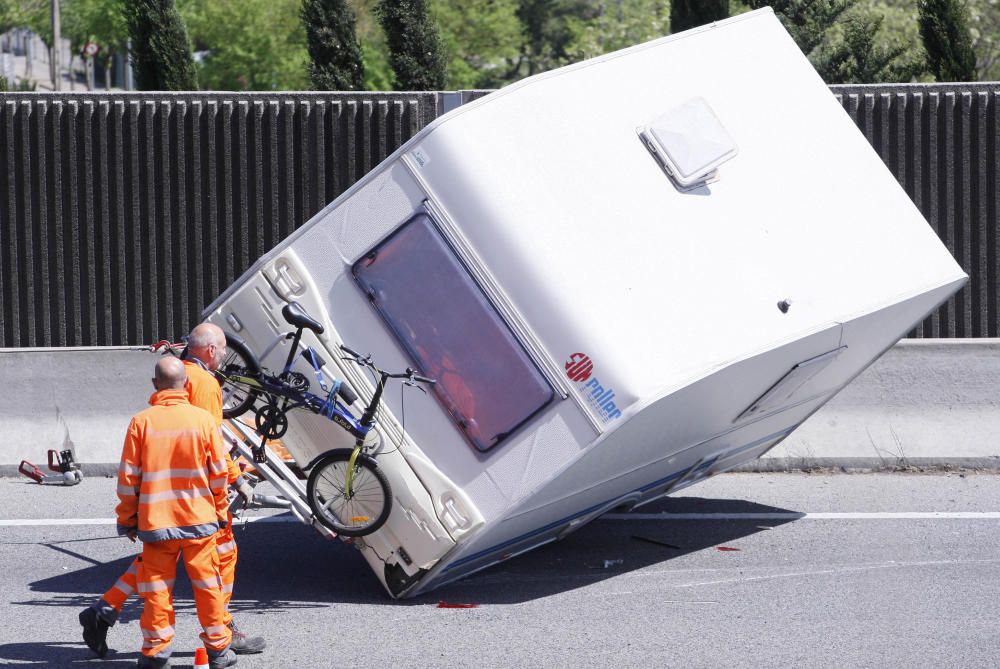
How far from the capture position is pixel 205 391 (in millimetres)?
7367

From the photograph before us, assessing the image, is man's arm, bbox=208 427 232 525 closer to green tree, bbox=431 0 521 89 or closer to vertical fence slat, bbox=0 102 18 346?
vertical fence slat, bbox=0 102 18 346

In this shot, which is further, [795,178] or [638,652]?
[795,178]

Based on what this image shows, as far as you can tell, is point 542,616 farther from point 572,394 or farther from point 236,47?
point 236,47

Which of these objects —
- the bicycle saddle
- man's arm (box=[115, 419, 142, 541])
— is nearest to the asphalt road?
man's arm (box=[115, 419, 142, 541])

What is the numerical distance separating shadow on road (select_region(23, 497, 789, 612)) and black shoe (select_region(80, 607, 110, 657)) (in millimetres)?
490

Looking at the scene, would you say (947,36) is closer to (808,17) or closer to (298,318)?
(808,17)

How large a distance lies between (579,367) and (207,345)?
203 cm

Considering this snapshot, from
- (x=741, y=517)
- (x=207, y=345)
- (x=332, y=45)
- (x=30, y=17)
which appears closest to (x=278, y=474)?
(x=207, y=345)

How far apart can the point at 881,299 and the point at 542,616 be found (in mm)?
2563

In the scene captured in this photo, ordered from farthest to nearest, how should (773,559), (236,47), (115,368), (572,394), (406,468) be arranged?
(236,47) < (115,368) < (773,559) < (406,468) < (572,394)

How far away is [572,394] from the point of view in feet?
22.6

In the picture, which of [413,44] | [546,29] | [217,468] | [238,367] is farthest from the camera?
[546,29]

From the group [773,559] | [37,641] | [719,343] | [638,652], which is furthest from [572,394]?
[37,641]

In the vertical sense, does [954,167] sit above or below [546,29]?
below
